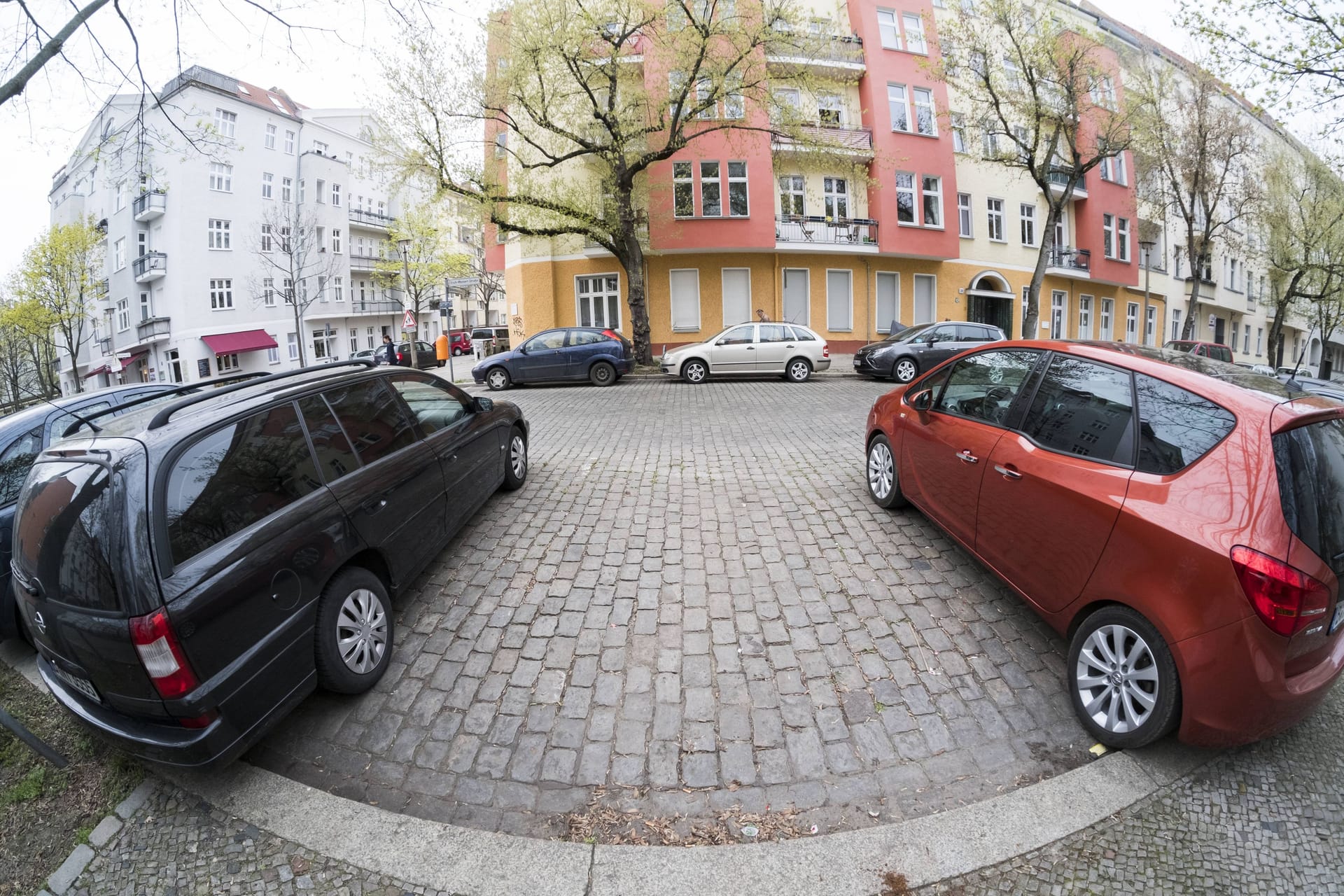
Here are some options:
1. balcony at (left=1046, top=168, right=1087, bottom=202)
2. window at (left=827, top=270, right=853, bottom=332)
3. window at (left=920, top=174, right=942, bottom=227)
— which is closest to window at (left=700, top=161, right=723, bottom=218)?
window at (left=827, top=270, right=853, bottom=332)

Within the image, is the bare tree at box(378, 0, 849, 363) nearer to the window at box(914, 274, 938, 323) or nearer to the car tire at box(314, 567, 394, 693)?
the window at box(914, 274, 938, 323)

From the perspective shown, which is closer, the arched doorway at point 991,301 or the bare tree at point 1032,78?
the bare tree at point 1032,78

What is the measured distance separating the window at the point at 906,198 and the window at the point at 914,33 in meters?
4.98

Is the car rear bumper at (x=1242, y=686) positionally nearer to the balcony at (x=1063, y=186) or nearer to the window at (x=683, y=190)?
the window at (x=683, y=190)

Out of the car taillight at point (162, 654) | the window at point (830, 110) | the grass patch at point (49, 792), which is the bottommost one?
the grass patch at point (49, 792)

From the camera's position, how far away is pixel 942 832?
2191mm

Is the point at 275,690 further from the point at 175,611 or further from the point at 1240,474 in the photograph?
the point at 1240,474

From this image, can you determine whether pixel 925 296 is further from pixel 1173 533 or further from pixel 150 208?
pixel 150 208

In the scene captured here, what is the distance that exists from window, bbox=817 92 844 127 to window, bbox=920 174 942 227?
4.19 metres

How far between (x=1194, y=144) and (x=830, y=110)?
14.7m

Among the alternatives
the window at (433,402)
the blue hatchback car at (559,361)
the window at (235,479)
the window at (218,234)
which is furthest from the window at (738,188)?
the window at (218,234)

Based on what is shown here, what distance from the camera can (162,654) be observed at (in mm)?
2203

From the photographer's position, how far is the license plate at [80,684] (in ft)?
7.99

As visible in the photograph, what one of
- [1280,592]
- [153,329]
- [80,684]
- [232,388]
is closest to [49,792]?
[80,684]
